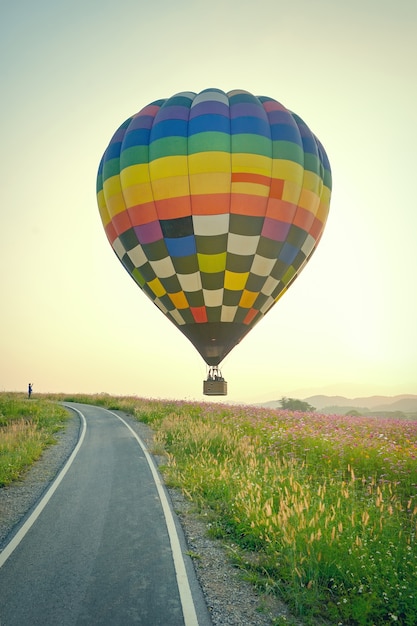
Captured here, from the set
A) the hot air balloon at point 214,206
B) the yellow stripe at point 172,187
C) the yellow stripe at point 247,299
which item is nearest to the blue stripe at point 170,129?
the hot air balloon at point 214,206

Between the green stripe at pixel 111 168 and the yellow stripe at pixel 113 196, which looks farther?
the green stripe at pixel 111 168

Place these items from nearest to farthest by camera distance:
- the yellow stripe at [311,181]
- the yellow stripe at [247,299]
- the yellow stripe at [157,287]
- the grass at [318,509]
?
the grass at [318,509]
the yellow stripe at [311,181]
the yellow stripe at [247,299]
the yellow stripe at [157,287]

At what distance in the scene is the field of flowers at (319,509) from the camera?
4.57 m

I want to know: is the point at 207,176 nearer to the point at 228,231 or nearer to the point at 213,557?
the point at 228,231

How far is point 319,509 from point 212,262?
12.0 m

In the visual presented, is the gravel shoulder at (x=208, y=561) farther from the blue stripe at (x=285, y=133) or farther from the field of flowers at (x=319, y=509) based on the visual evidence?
the blue stripe at (x=285, y=133)

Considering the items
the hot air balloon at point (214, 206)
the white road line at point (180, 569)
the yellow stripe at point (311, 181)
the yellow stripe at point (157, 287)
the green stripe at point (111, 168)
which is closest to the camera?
the white road line at point (180, 569)

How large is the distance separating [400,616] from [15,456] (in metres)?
10.1

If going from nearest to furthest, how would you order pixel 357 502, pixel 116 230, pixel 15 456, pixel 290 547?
pixel 290 547 < pixel 357 502 < pixel 15 456 < pixel 116 230

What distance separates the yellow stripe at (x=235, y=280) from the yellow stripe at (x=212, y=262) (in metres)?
0.41

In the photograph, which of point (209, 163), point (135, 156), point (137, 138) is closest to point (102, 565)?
point (209, 163)

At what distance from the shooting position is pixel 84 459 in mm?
11930

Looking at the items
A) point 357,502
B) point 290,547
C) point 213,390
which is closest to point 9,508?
point 290,547

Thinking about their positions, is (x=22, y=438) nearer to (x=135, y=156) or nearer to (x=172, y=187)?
(x=172, y=187)
